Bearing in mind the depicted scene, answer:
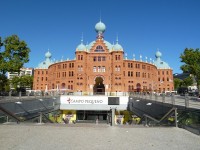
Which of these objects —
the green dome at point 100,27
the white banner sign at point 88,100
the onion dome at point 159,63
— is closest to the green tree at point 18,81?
the white banner sign at point 88,100

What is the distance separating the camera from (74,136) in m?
10.4

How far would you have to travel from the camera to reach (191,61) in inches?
1816

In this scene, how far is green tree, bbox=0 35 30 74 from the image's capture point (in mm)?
40875

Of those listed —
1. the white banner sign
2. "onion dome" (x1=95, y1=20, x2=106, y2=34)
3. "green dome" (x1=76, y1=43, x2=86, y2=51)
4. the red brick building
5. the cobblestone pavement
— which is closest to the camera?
the cobblestone pavement

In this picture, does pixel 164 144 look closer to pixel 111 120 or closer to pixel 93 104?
pixel 111 120

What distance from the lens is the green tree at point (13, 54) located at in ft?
134

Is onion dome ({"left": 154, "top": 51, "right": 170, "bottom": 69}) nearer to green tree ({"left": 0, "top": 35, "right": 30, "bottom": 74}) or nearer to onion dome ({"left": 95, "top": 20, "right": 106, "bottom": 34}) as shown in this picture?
onion dome ({"left": 95, "top": 20, "right": 106, "bottom": 34})

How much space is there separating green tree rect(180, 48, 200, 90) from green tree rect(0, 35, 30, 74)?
36216mm

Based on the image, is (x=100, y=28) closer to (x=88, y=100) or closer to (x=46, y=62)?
(x=46, y=62)

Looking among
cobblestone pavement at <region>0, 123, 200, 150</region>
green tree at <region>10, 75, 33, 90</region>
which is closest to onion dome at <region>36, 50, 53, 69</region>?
green tree at <region>10, 75, 33, 90</region>

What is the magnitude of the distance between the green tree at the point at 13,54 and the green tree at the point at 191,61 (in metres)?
36.2

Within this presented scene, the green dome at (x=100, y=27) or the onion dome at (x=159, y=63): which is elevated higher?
the green dome at (x=100, y=27)

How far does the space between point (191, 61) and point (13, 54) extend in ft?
132

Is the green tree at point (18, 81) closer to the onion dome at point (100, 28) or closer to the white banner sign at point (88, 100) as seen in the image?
the white banner sign at point (88, 100)
